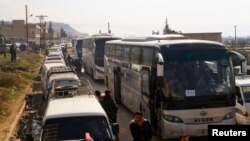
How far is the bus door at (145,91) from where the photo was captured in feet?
51.4

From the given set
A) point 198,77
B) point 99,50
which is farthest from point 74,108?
point 99,50

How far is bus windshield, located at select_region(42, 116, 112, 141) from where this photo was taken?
990cm

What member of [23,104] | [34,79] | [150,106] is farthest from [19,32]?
[150,106]

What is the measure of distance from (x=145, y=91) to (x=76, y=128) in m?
6.36

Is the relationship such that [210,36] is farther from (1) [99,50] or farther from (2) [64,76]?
(2) [64,76]

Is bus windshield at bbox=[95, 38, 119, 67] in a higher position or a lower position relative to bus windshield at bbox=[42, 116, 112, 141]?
higher

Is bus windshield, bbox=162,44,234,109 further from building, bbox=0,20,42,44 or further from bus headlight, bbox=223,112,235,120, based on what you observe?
building, bbox=0,20,42,44

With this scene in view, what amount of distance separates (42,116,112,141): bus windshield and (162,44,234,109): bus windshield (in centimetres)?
404

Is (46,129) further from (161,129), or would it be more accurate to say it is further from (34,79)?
(34,79)

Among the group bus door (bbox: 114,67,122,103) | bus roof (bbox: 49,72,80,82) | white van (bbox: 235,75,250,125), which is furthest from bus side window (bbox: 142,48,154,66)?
bus door (bbox: 114,67,122,103)

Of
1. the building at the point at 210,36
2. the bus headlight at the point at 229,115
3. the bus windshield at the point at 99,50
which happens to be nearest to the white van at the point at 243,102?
the bus headlight at the point at 229,115

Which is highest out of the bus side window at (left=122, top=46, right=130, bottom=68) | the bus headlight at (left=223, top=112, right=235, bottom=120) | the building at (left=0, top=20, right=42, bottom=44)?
the building at (left=0, top=20, right=42, bottom=44)

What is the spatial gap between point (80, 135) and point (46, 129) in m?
0.78

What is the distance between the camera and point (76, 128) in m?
10.0
